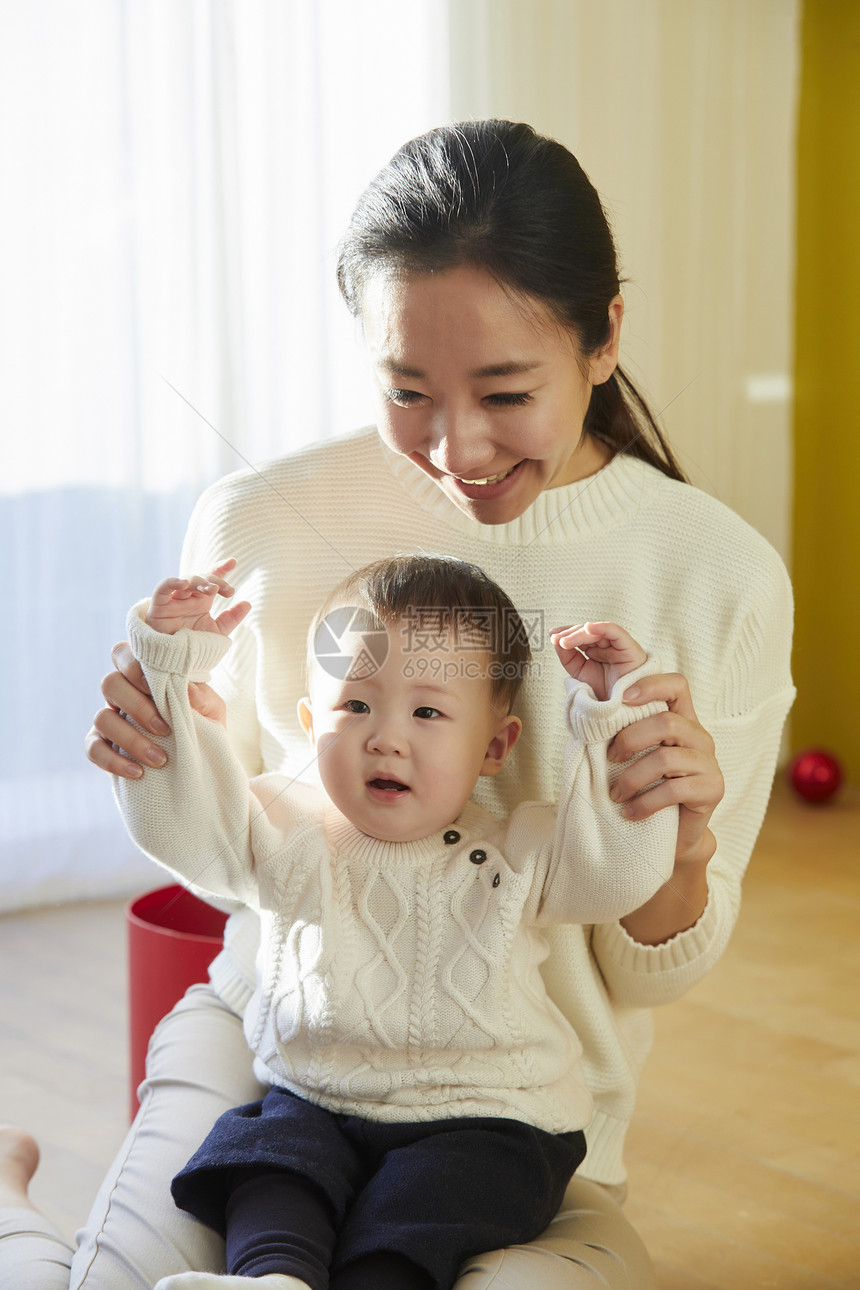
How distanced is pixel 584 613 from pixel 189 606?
1.20 ft

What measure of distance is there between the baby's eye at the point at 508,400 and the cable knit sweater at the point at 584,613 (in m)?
0.18

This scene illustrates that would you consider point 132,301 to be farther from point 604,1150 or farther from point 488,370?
point 604,1150

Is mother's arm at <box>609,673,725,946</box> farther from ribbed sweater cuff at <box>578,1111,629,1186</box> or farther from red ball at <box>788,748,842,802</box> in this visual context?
red ball at <box>788,748,842,802</box>

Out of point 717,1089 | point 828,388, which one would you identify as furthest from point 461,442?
point 828,388

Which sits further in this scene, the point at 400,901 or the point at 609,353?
the point at 609,353

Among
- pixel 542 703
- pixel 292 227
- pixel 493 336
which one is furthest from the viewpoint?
pixel 292 227

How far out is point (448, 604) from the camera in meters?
1.02

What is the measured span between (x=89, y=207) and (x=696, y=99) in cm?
167

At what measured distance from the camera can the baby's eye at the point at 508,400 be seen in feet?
3.24

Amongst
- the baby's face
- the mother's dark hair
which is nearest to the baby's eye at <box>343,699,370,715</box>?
the baby's face

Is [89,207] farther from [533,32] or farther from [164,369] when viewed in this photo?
[533,32]

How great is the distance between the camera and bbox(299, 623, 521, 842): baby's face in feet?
3.24

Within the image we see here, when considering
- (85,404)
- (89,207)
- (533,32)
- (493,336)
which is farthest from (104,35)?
(493,336)

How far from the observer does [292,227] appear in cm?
254
